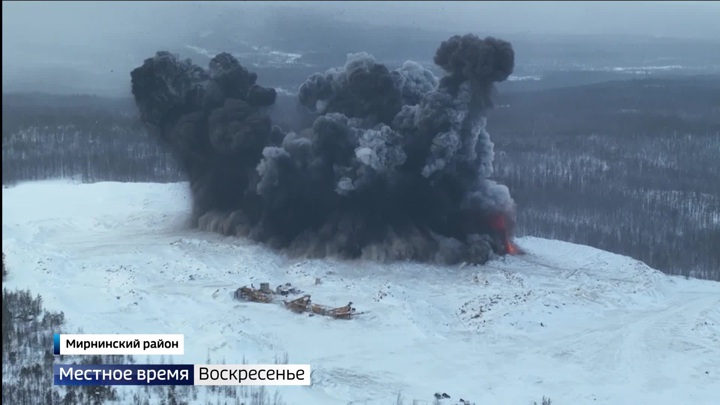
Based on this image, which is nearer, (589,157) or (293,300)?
(293,300)

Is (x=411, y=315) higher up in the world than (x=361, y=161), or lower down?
lower down

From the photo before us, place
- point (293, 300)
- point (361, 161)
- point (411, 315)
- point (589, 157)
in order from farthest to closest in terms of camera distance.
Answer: point (589, 157)
point (361, 161)
point (293, 300)
point (411, 315)

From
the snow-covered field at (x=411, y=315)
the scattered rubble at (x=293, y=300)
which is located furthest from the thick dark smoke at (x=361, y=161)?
the scattered rubble at (x=293, y=300)

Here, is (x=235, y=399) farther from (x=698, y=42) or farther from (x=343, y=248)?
(x=698, y=42)

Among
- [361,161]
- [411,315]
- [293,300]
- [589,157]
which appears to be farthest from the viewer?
[589,157]

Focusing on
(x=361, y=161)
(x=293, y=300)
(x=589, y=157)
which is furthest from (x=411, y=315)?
(x=589, y=157)

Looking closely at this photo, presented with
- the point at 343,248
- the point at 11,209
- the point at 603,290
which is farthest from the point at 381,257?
the point at 11,209

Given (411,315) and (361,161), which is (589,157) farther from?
(411,315)

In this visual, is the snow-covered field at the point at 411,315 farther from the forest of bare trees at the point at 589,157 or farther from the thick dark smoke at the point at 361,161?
the forest of bare trees at the point at 589,157
